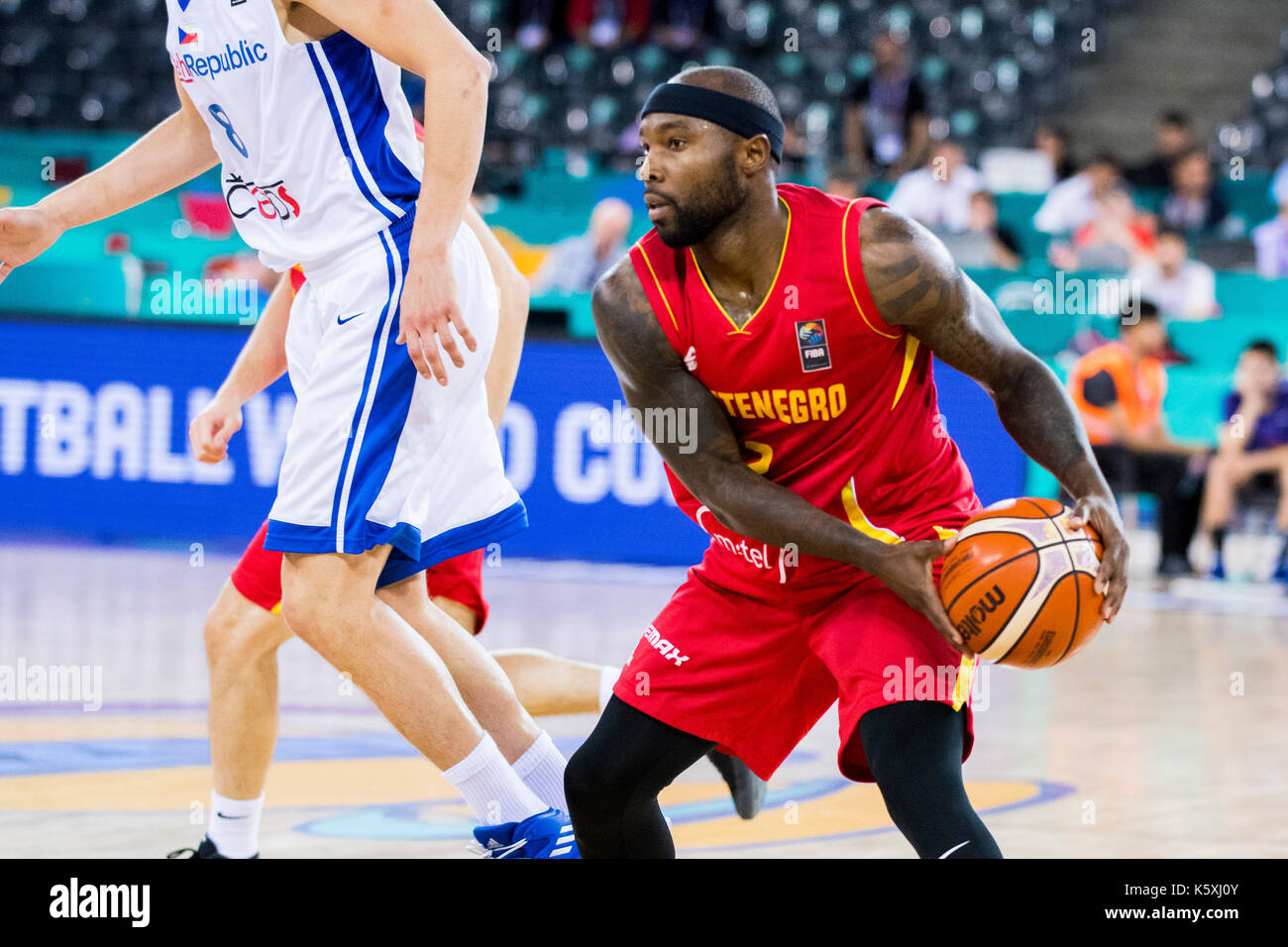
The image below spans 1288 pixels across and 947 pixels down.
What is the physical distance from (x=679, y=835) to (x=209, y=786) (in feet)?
4.68

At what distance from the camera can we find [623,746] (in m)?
3.50

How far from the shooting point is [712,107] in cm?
338

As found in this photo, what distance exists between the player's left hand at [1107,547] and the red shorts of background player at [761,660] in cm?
29

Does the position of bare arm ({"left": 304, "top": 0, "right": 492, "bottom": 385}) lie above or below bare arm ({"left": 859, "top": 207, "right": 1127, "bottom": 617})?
above

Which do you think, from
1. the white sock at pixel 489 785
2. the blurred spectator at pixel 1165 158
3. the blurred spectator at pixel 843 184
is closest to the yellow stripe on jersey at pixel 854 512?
the white sock at pixel 489 785

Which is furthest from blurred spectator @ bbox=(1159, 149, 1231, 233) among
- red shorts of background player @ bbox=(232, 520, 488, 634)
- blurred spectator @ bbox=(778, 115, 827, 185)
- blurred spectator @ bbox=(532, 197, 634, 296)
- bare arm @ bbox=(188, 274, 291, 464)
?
bare arm @ bbox=(188, 274, 291, 464)

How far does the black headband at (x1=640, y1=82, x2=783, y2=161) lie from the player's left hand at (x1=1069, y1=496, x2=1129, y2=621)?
0.86 m

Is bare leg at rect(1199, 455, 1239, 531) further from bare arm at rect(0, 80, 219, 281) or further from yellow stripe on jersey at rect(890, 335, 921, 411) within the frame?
bare arm at rect(0, 80, 219, 281)

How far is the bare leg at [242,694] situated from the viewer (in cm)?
416

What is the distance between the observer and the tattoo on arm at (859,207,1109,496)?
11.1ft

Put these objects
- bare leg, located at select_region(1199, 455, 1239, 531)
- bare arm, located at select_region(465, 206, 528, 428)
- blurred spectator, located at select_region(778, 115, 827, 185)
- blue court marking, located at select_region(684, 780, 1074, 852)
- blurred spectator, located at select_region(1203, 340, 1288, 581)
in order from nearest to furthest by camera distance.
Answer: bare arm, located at select_region(465, 206, 528, 428), blue court marking, located at select_region(684, 780, 1074, 852), blurred spectator, located at select_region(1203, 340, 1288, 581), bare leg, located at select_region(1199, 455, 1239, 531), blurred spectator, located at select_region(778, 115, 827, 185)

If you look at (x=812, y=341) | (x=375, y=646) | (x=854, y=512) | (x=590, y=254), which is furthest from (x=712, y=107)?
(x=590, y=254)
